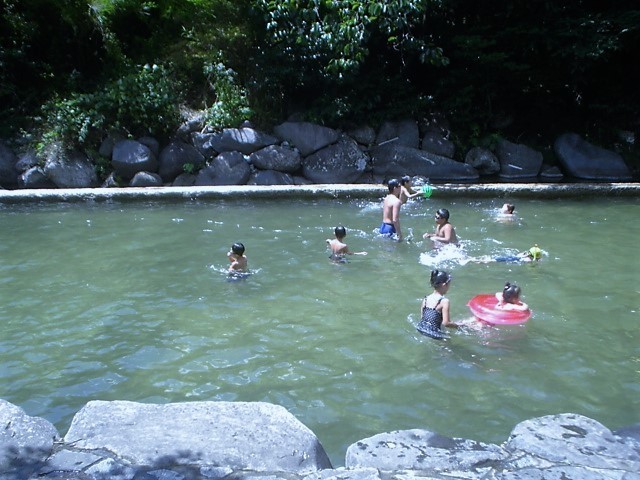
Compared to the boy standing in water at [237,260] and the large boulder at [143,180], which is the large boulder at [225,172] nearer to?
the large boulder at [143,180]

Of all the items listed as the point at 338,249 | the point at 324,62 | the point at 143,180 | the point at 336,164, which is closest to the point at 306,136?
the point at 336,164

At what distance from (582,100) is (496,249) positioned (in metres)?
9.67

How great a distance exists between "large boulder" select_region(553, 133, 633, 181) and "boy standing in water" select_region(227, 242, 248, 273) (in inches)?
402

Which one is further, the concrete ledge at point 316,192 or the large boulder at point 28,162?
the large boulder at point 28,162

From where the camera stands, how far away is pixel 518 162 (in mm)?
15039

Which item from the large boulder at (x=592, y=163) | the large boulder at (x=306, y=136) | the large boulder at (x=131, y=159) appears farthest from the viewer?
the large boulder at (x=592, y=163)

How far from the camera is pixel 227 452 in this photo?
10.7ft

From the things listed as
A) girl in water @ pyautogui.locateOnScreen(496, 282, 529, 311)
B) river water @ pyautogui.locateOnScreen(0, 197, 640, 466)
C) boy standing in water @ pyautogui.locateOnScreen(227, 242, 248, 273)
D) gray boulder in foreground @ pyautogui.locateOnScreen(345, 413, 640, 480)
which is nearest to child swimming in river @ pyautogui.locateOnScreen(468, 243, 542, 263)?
river water @ pyautogui.locateOnScreen(0, 197, 640, 466)

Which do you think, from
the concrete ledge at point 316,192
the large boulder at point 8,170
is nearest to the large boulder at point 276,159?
the concrete ledge at point 316,192

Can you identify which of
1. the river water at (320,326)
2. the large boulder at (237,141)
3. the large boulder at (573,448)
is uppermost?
the large boulder at (237,141)

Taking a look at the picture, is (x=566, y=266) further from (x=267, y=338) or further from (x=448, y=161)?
(x=448, y=161)

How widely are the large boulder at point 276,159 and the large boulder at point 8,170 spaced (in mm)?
5444

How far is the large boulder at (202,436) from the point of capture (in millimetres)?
3205

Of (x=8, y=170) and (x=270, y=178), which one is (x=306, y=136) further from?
(x=8, y=170)
